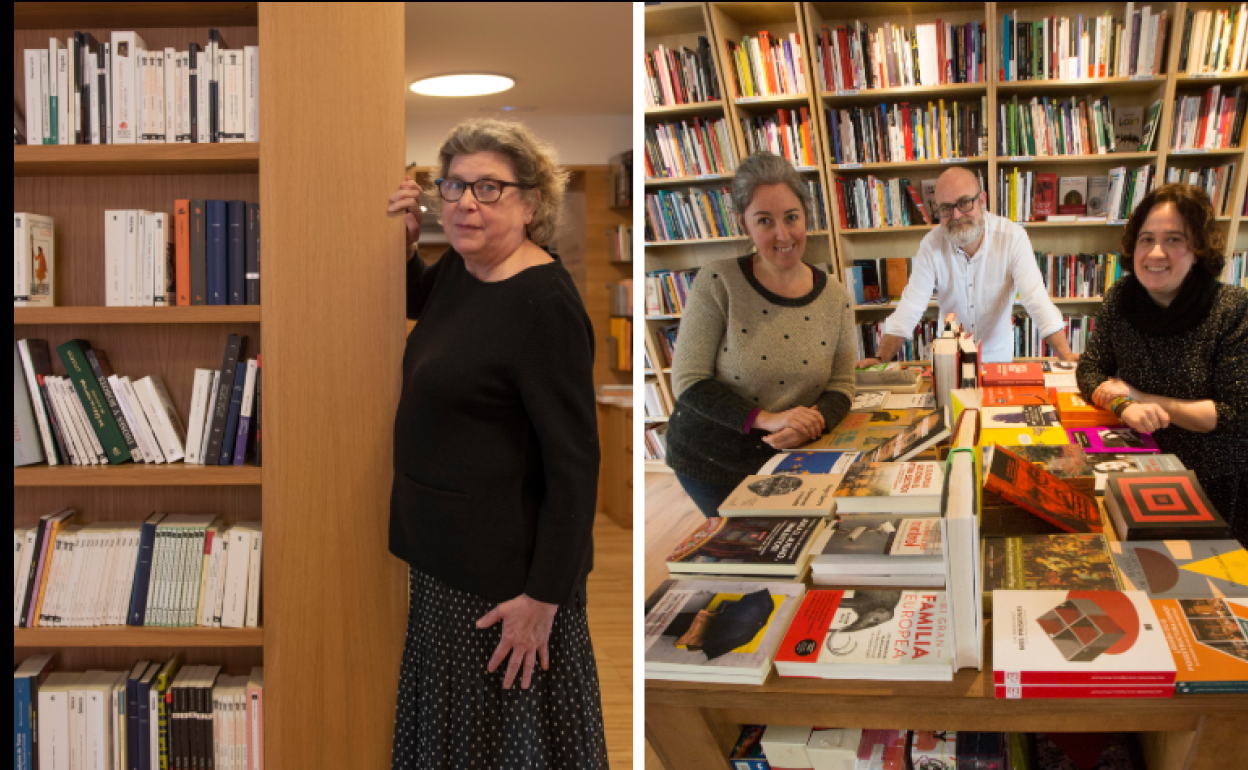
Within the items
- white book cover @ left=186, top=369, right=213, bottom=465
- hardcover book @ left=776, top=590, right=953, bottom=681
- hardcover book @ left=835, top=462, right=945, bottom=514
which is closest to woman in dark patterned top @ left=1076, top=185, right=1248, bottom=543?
hardcover book @ left=835, top=462, right=945, bottom=514

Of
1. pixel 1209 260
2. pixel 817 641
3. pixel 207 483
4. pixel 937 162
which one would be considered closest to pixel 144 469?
pixel 207 483

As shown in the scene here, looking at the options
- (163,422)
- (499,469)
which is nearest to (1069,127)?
(499,469)

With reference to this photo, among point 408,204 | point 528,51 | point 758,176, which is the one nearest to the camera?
point 758,176

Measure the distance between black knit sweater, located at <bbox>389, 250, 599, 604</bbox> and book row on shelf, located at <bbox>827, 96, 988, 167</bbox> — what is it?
1.65 ft

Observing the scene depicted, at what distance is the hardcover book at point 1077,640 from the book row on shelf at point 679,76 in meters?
0.72

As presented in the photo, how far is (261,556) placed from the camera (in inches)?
66.4

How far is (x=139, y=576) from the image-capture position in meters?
1.69

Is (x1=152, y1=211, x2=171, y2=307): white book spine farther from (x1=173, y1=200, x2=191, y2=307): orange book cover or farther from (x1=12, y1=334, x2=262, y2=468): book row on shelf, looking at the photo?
(x1=12, y1=334, x2=262, y2=468): book row on shelf

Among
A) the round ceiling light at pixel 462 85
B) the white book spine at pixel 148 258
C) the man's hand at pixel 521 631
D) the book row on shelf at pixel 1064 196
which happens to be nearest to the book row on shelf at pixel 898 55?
the book row on shelf at pixel 1064 196

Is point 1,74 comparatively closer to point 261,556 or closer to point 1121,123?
point 261,556

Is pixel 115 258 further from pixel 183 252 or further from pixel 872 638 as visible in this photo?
pixel 872 638

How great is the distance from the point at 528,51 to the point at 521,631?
4.28 m

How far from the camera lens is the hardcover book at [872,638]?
0.96 m

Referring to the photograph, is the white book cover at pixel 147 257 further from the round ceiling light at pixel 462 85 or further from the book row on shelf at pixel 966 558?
the round ceiling light at pixel 462 85
